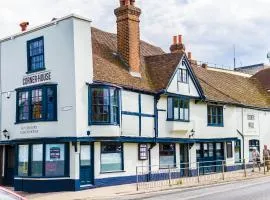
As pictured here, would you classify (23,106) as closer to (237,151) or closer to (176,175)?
(176,175)

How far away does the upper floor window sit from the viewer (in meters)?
24.7

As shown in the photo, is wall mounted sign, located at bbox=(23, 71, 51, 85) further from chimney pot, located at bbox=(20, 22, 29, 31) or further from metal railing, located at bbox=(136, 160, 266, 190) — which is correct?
metal railing, located at bbox=(136, 160, 266, 190)

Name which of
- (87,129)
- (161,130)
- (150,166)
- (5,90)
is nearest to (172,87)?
(161,130)

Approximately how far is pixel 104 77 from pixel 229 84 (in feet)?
58.5

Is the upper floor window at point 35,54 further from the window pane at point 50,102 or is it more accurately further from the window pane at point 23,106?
the window pane at point 50,102

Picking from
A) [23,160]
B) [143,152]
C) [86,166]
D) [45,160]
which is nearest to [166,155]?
[143,152]

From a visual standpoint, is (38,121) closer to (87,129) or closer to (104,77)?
(87,129)

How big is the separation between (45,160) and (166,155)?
8.32 metres

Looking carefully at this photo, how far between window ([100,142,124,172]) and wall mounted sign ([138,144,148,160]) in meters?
1.54

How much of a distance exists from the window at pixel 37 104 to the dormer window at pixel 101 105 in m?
1.96

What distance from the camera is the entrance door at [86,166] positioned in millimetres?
22864

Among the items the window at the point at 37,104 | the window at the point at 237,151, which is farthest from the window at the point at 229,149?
the window at the point at 37,104

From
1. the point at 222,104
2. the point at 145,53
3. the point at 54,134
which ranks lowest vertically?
the point at 54,134

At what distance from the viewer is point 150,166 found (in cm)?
2611
